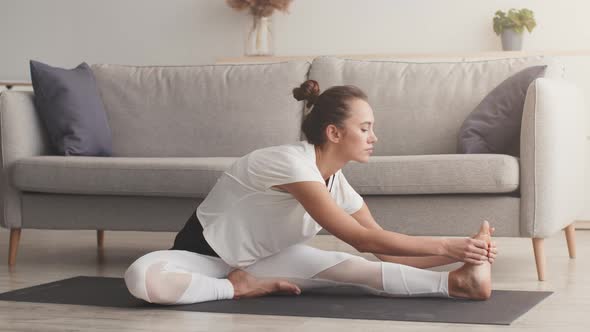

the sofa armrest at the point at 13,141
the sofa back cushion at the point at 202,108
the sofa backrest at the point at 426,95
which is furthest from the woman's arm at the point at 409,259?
the sofa armrest at the point at 13,141

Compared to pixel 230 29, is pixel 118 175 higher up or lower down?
lower down

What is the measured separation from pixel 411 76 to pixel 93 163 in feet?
4.44

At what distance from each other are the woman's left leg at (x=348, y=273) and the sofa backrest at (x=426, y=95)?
1.13m

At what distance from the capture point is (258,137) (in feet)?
13.4

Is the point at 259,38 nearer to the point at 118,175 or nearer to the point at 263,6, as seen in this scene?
the point at 263,6

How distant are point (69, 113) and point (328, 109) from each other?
1659mm

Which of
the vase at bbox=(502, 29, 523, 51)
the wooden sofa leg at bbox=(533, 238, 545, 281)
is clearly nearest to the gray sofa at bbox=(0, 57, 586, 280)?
the wooden sofa leg at bbox=(533, 238, 545, 281)

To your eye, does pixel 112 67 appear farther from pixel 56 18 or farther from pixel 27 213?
pixel 56 18

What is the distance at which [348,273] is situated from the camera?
285 centimetres

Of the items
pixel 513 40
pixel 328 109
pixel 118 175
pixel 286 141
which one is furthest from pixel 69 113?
pixel 513 40

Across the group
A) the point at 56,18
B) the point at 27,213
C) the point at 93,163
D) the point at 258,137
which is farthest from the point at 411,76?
the point at 56,18

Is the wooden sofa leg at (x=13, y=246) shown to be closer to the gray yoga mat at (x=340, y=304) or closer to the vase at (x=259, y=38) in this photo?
the gray yoga mat at (x=340, y=304)

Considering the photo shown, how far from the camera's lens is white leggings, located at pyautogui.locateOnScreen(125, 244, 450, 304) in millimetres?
2676

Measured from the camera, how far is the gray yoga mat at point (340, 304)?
100 inches
